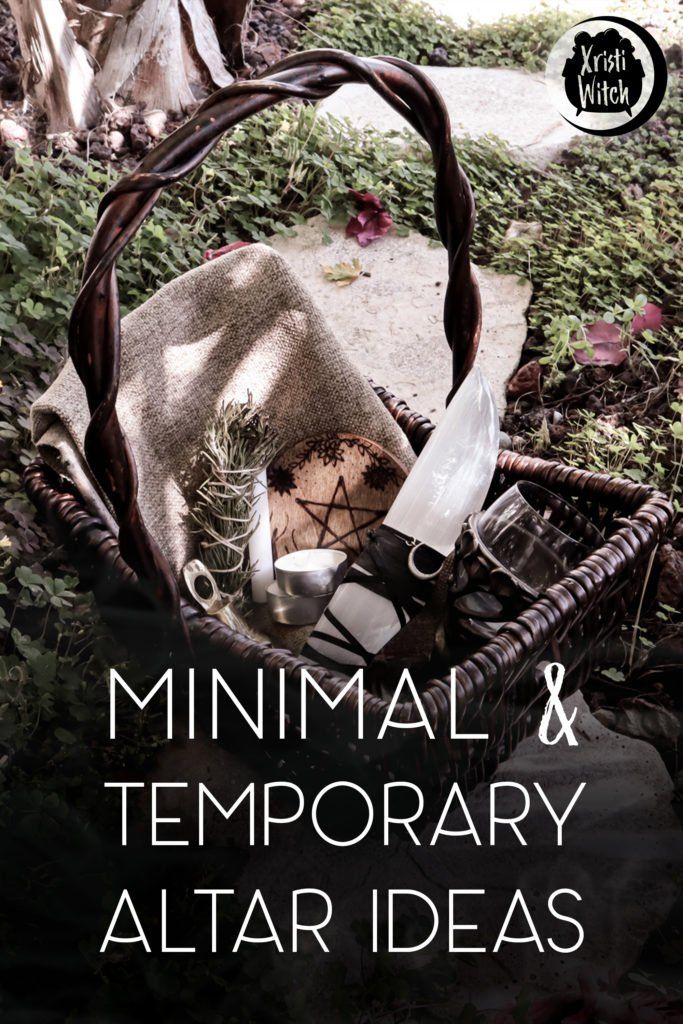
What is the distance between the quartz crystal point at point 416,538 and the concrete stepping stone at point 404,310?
80 cm

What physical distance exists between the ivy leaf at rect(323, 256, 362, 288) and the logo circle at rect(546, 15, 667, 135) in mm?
598

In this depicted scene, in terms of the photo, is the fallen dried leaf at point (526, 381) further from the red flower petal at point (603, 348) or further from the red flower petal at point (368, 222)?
the red flower petal at point (368, 222)

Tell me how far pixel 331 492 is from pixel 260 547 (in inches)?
4.6

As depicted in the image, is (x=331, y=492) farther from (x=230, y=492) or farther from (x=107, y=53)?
(x=107, y=53)

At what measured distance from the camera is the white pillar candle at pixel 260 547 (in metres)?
1.19

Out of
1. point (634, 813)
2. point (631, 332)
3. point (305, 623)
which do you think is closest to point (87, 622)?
point (305, 623)

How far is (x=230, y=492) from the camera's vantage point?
114cm

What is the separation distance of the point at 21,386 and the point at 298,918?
1016mm

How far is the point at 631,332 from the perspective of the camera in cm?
198

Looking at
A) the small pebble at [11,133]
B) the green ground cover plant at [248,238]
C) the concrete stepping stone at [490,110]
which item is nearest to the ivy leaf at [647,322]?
the green ground cover plant at [248,238]

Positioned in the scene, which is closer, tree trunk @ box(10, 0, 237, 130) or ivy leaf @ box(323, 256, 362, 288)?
ivy leaf @ box(323, 256, 362, 288)

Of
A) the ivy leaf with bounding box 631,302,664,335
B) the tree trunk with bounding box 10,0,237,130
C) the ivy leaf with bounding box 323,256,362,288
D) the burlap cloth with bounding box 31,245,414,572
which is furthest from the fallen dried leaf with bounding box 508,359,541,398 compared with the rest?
the tree trunk with bounding box 10,0,237,130

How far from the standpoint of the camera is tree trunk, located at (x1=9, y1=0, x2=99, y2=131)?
7.89ft

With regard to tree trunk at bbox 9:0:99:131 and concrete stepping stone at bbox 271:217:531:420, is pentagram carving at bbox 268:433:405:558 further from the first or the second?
tree trunk at bbox 9:0:99:131
